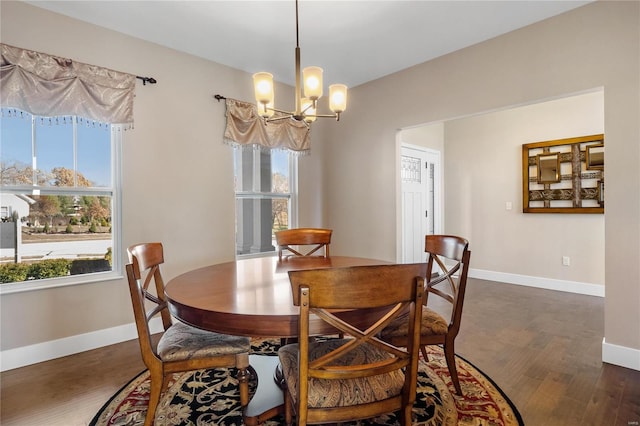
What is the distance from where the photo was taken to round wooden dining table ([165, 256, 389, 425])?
3.94ft

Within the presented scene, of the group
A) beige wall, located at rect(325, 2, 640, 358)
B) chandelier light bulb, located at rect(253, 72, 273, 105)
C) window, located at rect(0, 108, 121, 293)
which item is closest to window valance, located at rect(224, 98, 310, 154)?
beige wall, located at rect(325, 2, 640, 358)

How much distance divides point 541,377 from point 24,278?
3794 mm

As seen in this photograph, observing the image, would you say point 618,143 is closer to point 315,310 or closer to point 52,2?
point 315,310

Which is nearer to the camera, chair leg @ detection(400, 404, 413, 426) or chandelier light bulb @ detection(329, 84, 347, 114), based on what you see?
chair leg @ detection(400, 404, 413, 426)

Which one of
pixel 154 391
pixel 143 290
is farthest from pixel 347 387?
pixel 143 290

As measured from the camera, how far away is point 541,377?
214 centimetres

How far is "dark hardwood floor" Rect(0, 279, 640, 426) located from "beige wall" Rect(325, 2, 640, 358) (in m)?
0.41

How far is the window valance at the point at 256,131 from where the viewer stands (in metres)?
3.45

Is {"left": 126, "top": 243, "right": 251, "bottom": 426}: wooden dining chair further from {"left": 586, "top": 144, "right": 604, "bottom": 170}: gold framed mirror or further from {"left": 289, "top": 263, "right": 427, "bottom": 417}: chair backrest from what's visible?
{"left": 586, "top": 144, "right": 604, "bottom": 170}: gold framed mirror

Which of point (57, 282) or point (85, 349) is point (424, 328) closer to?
point (85, 349)

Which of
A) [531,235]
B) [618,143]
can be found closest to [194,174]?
[618,143]

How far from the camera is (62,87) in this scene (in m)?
2.46

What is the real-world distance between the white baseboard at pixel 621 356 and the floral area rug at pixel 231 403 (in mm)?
1014

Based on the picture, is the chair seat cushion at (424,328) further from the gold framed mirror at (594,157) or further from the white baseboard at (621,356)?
the gold framed mirror at (594,157)
